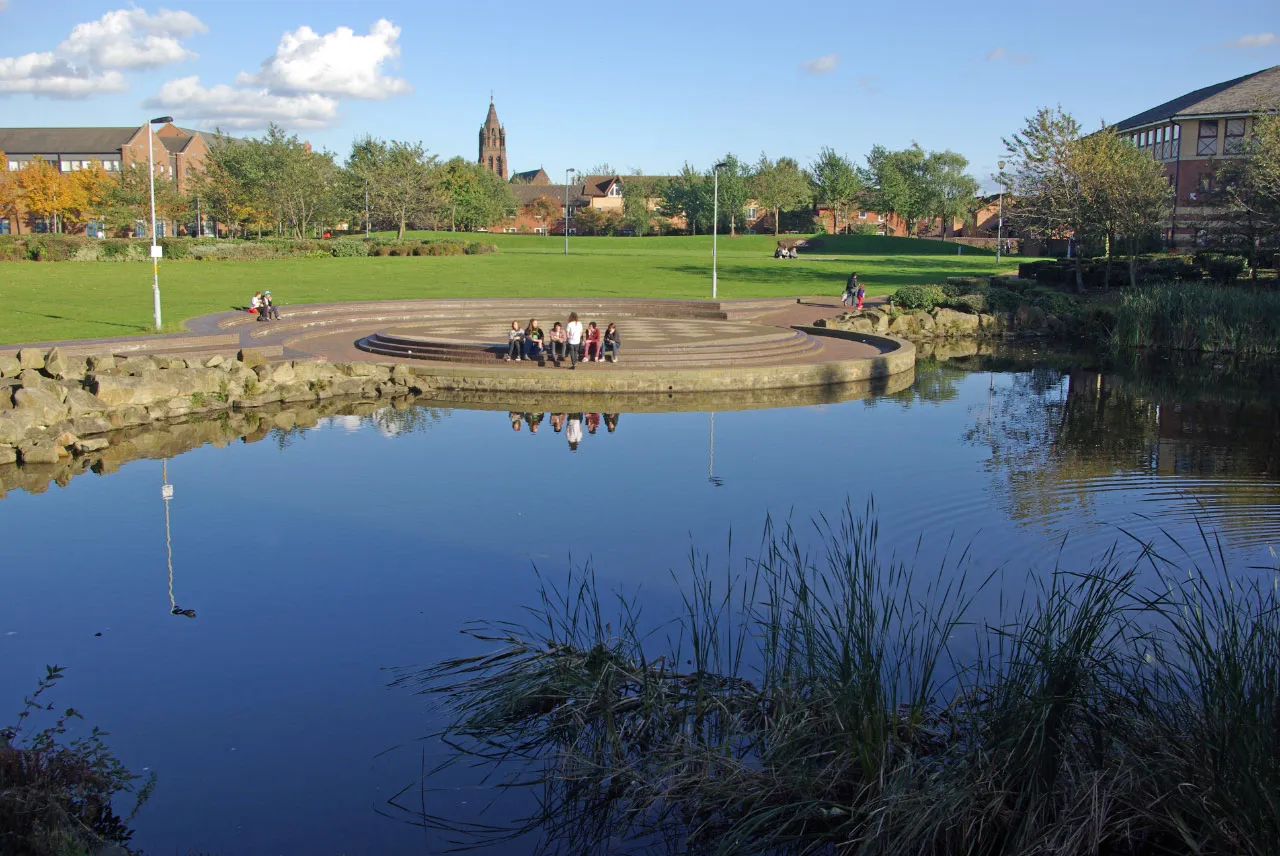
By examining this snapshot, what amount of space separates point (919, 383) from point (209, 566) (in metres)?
19.3

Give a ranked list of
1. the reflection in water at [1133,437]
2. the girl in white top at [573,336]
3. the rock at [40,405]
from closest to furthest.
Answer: the reflection in water at [1133,437], the rock at [40,405], the girl in white top at [573,336]

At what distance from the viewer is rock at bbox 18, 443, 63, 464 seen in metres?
17.3

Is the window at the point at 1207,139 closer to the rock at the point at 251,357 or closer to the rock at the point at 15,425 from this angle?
the rock at the point at 251,357

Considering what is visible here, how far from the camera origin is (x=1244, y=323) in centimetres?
3064

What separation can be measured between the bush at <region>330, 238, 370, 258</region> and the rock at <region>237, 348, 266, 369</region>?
3673 cm

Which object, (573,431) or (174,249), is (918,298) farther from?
(174,249)

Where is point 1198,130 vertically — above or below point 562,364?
above

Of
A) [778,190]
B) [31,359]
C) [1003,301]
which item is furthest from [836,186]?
[31,359]

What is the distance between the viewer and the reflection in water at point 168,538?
10.9m

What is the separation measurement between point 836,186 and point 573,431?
278 feet

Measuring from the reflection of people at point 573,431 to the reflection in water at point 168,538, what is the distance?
635cm

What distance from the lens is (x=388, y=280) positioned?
4897 cm

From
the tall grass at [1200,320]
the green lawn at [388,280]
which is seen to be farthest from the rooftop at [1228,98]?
the tall grass at [1200,320]

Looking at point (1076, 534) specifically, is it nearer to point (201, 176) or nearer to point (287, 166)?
point (287, 166)
